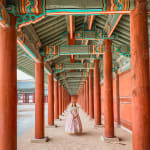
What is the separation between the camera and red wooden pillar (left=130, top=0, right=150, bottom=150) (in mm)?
4157

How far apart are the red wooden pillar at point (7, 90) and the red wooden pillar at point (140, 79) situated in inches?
106

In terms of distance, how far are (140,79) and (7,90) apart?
9.55 ft

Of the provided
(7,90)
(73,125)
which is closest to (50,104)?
(73,125)

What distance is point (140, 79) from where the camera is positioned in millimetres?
4258

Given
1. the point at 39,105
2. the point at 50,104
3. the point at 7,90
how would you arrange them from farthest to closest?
the point at 50,104 → the point at 39,105 → the point at 7,90

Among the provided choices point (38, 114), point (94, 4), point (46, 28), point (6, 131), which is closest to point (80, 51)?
point (46, 28)

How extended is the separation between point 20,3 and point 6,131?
2865 mm

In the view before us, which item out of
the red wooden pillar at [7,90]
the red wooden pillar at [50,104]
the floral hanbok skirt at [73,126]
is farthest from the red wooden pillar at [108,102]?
the red wooden pillar at [50,104]

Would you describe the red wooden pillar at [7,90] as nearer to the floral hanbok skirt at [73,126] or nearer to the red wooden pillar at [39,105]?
the red wooden pillar at [39,105]

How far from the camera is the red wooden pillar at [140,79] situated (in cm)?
416

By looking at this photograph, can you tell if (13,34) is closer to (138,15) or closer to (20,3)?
(20,3)

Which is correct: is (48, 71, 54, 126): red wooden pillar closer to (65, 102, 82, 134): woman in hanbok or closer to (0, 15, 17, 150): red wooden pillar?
(65, 102, 82, 134): woman in hanbok

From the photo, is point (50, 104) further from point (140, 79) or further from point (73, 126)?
point (140, 79)

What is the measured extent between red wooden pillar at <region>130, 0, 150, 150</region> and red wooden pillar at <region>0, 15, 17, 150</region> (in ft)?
8.83
